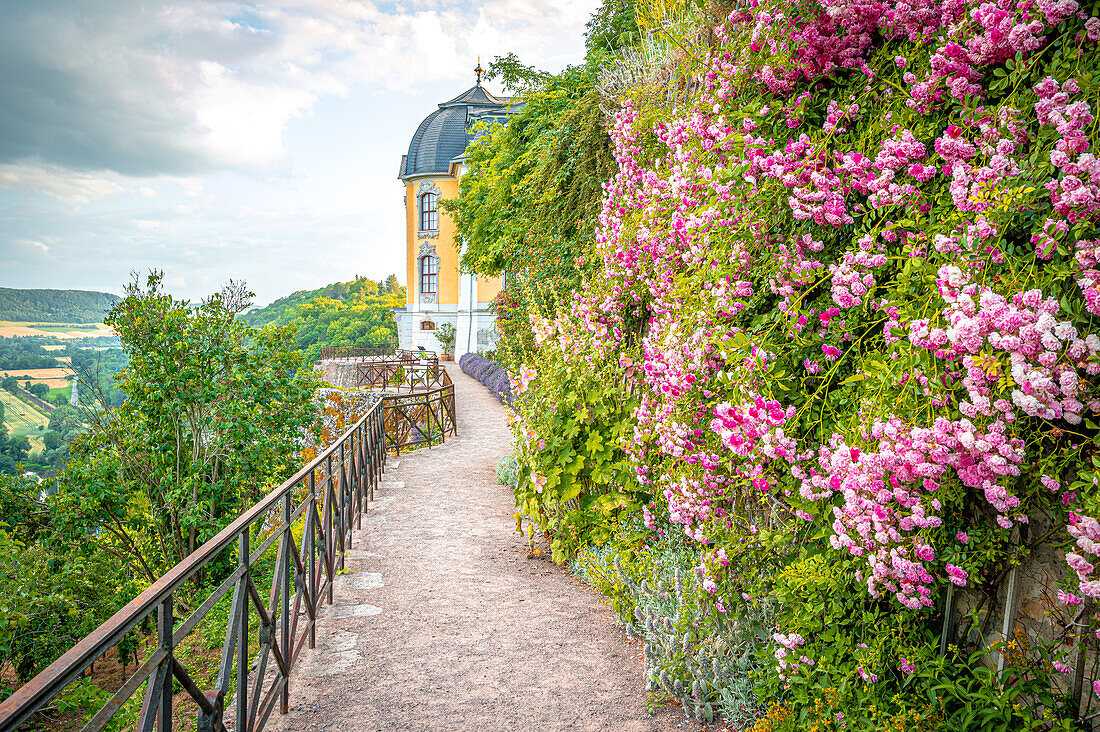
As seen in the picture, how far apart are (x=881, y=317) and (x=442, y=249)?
98.8ft

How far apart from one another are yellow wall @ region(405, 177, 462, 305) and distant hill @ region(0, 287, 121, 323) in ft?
53.4

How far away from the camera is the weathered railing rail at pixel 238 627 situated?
4.04 feet

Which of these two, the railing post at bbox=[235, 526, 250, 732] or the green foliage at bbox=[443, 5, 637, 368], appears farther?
the green foliage at bbox=[443, 5, 637, 368]

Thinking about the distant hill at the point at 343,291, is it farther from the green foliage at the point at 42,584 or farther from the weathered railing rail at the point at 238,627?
the weathered railing rail at the point at 238,627

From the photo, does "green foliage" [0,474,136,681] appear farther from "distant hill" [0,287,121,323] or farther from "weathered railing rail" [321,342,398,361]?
"weathered railing rail" [321,342,398,361]

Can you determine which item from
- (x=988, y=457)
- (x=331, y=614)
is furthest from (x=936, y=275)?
(x=331, y=614)

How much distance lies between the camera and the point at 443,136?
30484mm

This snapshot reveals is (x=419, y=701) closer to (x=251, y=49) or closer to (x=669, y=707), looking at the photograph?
(x=669, y=707)

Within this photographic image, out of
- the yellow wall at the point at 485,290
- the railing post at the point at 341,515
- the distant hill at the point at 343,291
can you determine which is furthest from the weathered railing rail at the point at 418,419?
the distant hill at the point at 343,291

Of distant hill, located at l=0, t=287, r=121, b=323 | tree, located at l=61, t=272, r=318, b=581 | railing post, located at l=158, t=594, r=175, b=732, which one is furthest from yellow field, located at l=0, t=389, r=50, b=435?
railing post, located at l=158, t=594, r=175, b=732

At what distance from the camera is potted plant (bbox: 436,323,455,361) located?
2981 cm

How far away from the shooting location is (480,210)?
450 inches

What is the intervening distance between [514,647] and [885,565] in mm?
2321

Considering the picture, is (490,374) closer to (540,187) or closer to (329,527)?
(540,187)
